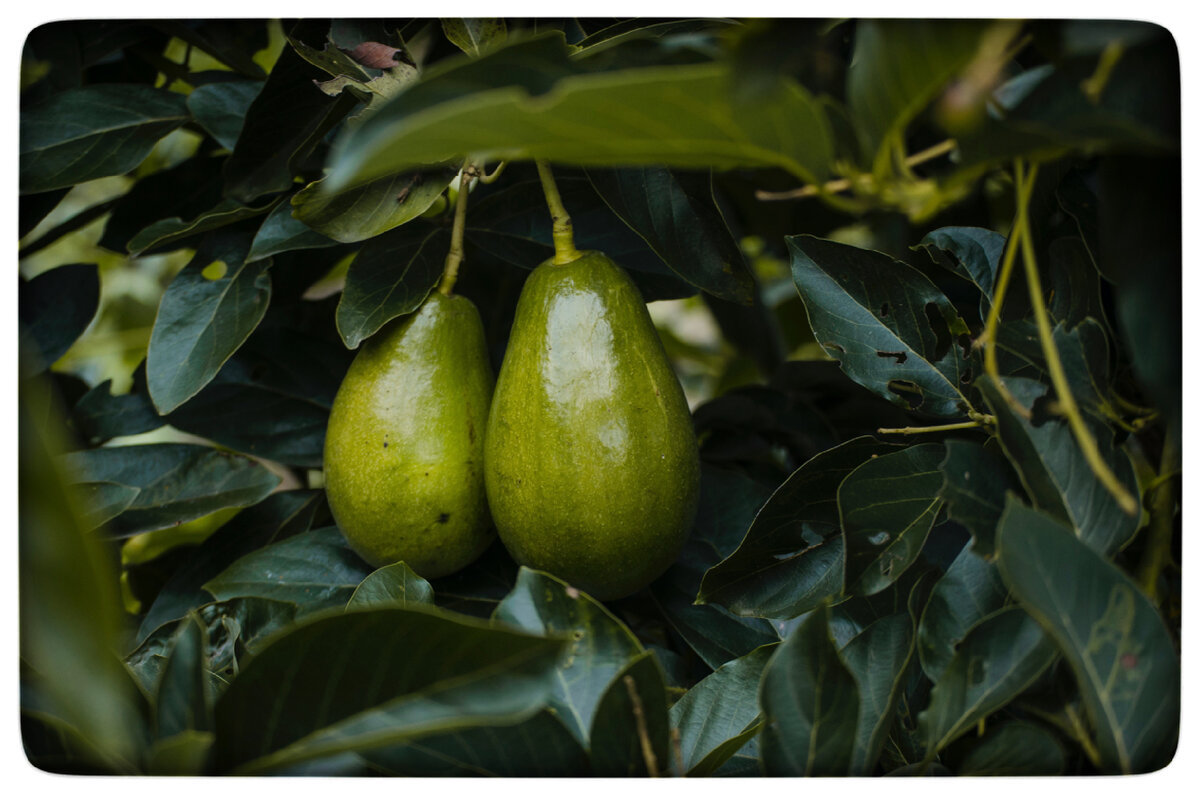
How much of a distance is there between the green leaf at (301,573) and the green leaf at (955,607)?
35 cm

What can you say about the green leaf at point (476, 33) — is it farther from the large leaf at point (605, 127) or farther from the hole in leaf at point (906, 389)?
the hole in leaf at point (906, 389)

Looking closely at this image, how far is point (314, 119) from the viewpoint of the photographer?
55cm

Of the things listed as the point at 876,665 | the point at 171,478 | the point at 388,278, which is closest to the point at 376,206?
the point at 388,278

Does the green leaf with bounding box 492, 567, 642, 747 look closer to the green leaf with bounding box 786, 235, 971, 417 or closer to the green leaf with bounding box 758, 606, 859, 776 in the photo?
the green leaf with bounding box 758, 606, 859, 776

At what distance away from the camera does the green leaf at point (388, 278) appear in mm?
509

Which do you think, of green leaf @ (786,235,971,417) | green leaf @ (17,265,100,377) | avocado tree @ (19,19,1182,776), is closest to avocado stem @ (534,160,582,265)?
avocado tree @ (19,19,1182,776)

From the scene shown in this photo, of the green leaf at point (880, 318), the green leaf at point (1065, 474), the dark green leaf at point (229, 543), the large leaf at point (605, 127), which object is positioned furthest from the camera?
the dark green leaf at point (229, 543)

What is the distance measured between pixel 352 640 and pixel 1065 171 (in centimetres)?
41

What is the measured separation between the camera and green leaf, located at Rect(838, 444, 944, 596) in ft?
1.40

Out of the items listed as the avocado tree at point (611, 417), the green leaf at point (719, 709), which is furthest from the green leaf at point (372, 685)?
the green leaf at point (719, 709)

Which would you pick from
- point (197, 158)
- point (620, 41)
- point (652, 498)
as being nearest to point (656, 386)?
point (652, 498)

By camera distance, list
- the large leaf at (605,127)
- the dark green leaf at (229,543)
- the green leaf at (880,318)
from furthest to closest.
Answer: the dark green leaf at (229,543), the green leaf at (880,318), the large leaf at (605,127)

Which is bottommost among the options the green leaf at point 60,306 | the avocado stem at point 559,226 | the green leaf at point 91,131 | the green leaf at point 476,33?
the green leaf at point 60,306

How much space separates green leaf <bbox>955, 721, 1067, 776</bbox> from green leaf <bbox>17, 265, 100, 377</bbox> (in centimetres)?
62
